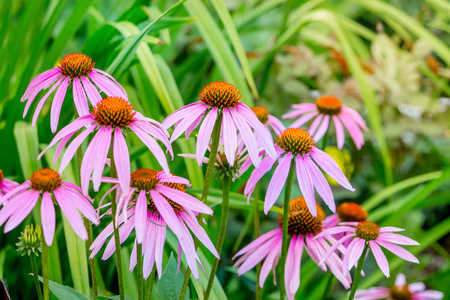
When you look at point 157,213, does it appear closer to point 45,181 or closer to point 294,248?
point 45,181

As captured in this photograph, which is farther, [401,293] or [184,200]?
[401,293]

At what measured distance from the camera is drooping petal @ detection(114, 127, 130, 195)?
1.36 ft

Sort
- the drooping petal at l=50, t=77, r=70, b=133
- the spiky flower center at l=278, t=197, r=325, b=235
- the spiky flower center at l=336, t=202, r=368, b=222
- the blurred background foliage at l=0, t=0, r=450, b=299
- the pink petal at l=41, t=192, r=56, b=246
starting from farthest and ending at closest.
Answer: the blurred background foliage at l=0, t=0, r=450, b=299 < the spiky flower center at l=336, t=202, r=368, b=222 < the spiky flower center at l=278, t=197, r=325, b=235 < the drooping petal at l=50, t=77, r=70, b=133 < the pink petal at l=41, t=192, r=56, b=246

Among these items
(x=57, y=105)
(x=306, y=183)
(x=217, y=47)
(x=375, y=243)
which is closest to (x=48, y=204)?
(x=57, y=105)

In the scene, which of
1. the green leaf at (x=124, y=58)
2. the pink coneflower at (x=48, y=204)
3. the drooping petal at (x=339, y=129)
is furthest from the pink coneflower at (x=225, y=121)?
the drooping petal at (x=339, y=129)

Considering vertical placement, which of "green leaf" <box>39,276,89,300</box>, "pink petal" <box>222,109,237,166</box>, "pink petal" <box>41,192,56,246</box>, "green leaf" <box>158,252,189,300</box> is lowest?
"green leaf" <box>39,276,89,300</box>

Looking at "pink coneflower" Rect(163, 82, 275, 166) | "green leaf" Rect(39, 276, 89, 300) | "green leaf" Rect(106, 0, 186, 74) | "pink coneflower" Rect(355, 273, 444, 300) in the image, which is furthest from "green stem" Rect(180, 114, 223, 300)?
"pink coneflower" Rect(355, 273, 444, 300)

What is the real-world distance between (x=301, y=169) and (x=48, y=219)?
248 mm

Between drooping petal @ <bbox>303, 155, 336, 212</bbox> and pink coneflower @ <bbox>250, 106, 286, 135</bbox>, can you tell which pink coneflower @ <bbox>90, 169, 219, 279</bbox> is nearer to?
drooping petal @ <bbox>303, 155, 336, 212</bbox>

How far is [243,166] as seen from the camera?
602mm

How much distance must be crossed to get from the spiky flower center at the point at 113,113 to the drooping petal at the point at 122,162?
0.05ft

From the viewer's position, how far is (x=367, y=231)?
54 cm

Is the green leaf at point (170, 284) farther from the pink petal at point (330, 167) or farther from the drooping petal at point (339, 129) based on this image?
the drooping petal at point (339, 129)

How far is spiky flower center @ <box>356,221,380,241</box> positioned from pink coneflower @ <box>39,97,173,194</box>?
0.79ft
